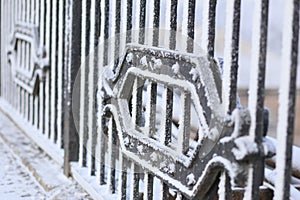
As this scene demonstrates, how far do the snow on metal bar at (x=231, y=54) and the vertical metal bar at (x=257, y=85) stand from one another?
0.07 meters

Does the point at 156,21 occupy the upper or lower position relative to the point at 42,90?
upper

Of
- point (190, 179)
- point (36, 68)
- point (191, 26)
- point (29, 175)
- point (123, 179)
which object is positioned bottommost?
point (29, 175)

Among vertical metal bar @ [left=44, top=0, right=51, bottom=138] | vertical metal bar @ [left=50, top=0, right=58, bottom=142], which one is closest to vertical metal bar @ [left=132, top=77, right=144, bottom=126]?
vertical metal bar @ [left=50, top=0, right=58, bottom=142]

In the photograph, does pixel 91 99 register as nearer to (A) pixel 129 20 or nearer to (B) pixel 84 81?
(B) pixel 84 81

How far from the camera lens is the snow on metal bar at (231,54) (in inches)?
50.3

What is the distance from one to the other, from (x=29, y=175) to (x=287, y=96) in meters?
1.45

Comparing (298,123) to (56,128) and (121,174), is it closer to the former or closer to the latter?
(56,128)

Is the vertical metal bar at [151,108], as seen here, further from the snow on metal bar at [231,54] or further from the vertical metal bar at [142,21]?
the snow on metal bar at [231,54]

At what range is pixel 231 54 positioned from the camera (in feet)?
4.25

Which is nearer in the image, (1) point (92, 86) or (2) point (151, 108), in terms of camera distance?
(2) point (151, 108)

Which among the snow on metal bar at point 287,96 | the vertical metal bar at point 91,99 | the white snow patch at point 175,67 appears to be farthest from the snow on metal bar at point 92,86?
the snow on metal bar at point 287,96

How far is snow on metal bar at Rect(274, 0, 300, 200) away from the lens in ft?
3.69

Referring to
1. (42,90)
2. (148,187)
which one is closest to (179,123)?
(148,187)

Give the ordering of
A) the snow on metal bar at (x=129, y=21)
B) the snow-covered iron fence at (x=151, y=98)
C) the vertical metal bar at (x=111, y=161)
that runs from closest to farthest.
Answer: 1. the snow-covered iron fence at (x=151, y=98)
2. the snow on metal bar at (x=129, y=21)
3. the vertical metal bar at (x=111, y=161)
